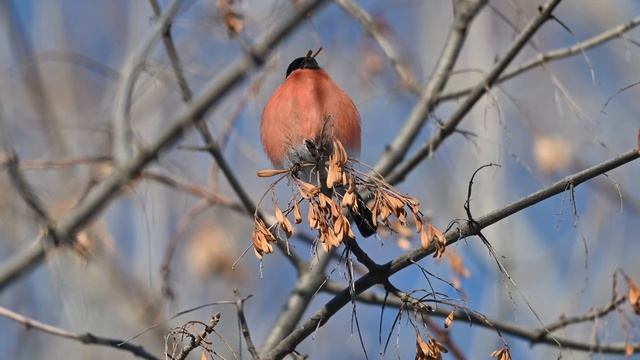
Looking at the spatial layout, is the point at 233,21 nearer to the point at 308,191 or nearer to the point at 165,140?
the point at 165,140

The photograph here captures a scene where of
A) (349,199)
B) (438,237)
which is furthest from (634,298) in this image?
(349,199)

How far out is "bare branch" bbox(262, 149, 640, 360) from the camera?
1.69 metres

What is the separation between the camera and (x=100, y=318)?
3535 mm

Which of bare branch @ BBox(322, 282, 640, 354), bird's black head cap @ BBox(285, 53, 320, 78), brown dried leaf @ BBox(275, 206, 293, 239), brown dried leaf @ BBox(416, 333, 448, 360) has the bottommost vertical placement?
brown dried leaf @ BBox(416, 333, 448, 360)

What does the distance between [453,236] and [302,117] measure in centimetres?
77

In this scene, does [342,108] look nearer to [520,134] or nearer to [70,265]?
[70,265]

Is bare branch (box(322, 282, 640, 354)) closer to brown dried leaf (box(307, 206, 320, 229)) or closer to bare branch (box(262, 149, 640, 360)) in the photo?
bare branch (box(262, 149, 640, 360))

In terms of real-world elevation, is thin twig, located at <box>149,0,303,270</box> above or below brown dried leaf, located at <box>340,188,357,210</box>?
above

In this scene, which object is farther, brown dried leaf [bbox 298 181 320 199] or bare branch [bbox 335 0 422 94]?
bare branch [bbox 335 0 422 94]

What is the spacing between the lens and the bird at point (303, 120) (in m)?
2.49

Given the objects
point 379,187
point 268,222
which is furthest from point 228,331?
point 379,187

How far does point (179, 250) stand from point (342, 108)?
1406 millimetres

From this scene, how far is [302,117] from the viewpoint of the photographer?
2.50m

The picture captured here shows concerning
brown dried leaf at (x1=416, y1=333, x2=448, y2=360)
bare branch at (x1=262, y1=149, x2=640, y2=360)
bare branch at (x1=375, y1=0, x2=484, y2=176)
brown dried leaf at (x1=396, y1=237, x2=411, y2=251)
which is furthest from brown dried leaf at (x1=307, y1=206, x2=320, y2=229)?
bare branch at (x1=375, y1=0, x2=484, y2=176)
